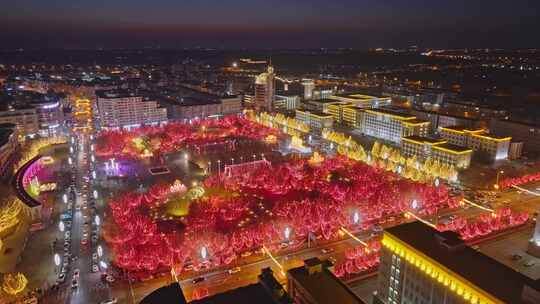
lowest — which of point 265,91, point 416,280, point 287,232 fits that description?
point 287,232

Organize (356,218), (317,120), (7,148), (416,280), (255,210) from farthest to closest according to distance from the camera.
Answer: (317,120) < (7,148) < (255,210) < (356,218) < (416,280)

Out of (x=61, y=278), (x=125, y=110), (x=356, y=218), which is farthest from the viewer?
(x=125, y=110)

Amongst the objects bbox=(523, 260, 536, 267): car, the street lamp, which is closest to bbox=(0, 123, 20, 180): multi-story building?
the street lamp

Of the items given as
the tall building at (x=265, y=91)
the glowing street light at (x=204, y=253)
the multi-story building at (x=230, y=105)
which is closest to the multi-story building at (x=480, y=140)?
the tall building at (x=265, y=91)

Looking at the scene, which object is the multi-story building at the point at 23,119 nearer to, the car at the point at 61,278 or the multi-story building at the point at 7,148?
the multi-story building at the point at 7,148

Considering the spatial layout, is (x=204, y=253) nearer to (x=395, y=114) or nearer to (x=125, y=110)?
(x=395, y=114)

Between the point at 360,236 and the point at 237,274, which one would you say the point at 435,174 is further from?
the point at 237,274

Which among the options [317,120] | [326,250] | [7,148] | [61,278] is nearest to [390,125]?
[317,120]
